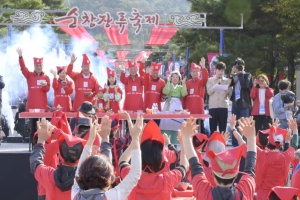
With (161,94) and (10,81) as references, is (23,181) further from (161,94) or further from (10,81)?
(10,81)

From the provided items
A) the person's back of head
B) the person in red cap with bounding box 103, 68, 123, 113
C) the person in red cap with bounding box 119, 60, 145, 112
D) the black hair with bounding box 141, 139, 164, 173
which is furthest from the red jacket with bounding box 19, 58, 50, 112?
the person's back of head

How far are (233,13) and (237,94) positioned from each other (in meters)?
15.7

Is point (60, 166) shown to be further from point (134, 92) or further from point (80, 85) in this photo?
point (134, 92)

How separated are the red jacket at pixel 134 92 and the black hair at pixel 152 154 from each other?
8.15m

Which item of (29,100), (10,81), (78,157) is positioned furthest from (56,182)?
(10,81)

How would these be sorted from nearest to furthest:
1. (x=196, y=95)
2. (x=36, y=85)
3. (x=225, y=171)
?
(x=225, y=171) < (x=36, y=85) < (x=196, y=95)

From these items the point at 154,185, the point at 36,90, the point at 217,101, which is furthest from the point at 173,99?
the point at 154,185

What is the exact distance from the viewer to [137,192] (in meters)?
5.40

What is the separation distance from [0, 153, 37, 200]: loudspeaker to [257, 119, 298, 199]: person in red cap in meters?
3.58

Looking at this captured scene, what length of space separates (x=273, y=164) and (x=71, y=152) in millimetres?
2692

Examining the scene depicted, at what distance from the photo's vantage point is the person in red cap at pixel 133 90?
1344cm

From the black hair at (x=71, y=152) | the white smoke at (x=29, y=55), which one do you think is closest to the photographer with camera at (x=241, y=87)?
the black hair at (x=71, y=152)

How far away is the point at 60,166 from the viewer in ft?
17.3

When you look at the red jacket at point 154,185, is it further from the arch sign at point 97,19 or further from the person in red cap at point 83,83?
the arch sign at point 97,19
